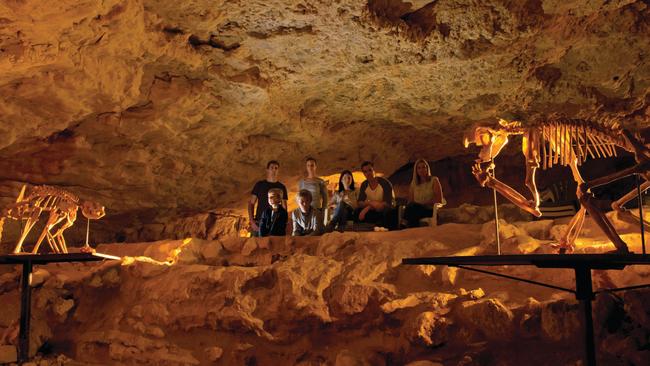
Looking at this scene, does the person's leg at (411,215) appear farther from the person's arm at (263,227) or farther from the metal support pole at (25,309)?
the metal support pole at (25,309)

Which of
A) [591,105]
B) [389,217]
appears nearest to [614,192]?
[591,105]

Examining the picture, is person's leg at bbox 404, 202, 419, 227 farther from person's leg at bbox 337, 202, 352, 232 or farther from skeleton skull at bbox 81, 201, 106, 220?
skeleton skull at bbox 81, 201, 106, 220

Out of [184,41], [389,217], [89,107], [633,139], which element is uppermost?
[184,41]

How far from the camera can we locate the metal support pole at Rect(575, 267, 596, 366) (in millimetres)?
3049

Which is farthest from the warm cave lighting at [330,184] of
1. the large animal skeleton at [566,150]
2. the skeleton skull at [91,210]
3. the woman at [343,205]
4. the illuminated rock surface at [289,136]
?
the large animal skeleton at [566,150]

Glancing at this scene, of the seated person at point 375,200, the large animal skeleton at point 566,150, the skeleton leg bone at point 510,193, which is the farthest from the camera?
the seated person at point 375,200

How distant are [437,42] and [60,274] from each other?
578 cm

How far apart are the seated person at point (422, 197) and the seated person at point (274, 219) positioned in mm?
1646

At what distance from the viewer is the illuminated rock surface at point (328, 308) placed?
14.6 ft

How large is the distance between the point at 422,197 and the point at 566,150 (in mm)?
2760

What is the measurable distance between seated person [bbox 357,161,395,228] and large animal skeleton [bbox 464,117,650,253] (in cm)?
249

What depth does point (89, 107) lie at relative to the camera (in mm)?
7176

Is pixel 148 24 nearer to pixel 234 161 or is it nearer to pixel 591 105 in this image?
pixel 234 161

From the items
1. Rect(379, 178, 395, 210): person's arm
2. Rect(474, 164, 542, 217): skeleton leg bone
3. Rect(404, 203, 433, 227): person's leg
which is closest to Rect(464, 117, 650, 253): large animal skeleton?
Rect(474, 164, 542, 217): skeleton leg bone
